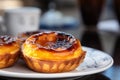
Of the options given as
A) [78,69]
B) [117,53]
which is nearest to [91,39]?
[117,53]

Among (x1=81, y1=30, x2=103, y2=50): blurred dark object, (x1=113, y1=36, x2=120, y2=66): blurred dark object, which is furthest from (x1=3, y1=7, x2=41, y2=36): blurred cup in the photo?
(x1=113, y1=36, x2=120, y2=66): blurred dark object

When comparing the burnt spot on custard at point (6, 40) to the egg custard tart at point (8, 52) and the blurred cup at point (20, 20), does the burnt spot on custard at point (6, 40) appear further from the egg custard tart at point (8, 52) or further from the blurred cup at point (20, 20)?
the blurred cup at point (20, 20)

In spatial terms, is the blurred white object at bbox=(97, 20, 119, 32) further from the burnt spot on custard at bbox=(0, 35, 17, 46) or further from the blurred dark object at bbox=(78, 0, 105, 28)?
the burnt spot on custard at bbox=(0, 35, 17, 46)

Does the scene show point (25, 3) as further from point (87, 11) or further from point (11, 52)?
point (11, 52)

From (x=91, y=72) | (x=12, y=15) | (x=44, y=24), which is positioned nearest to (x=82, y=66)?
(x=91, y=72)

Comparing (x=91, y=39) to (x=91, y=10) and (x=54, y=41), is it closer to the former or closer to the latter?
(x=91, y=10)

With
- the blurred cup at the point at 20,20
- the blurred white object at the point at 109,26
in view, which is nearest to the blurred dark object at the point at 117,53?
the blurred white object at the point at 109,26
